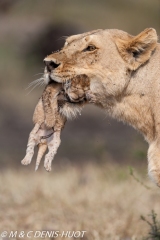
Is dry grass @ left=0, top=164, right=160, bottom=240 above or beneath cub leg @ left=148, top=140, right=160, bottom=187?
above

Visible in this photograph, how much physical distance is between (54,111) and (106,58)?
20.8 inches

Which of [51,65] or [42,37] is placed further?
[42,37]

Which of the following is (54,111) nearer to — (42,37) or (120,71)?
(120,71)

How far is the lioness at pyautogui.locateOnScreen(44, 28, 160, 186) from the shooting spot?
16.8 feet

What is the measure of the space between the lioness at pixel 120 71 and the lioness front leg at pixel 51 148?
1.04 ft

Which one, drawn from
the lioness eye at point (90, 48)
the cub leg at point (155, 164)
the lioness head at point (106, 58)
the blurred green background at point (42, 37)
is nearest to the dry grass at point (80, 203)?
the cub leg at point (155, 164)

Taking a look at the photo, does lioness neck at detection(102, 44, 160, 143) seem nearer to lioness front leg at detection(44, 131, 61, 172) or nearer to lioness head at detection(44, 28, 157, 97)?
lioness head at detection(44, 28, 157, 97)

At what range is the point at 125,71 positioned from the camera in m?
5.19

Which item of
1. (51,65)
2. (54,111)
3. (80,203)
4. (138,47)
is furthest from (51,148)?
(80,203)

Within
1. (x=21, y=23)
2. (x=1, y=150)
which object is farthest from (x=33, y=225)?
(x=21, y=23)

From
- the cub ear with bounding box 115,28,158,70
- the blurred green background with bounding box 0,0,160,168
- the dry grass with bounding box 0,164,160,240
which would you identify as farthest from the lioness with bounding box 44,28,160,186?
the blurred green background with bounding box 0,0,160,168

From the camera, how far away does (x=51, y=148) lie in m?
5.16

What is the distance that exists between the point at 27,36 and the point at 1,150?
7521 millimetres

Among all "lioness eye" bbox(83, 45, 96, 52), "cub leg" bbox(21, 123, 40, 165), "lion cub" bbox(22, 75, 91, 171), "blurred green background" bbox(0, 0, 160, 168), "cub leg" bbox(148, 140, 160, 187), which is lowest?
"cub leg" bbox(148, 140, 160, 187)
